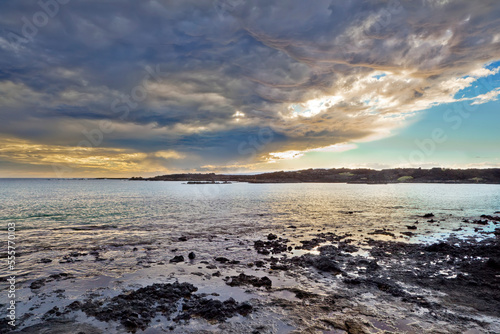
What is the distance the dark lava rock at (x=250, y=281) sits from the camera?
1292 cm

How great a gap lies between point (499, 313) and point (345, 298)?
610 centimetres

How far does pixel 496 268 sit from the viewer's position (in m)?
14.5

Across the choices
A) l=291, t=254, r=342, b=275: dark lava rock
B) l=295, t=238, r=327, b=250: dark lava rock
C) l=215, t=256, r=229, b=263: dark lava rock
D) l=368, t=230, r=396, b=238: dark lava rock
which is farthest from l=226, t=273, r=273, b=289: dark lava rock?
l=368, t=230, r=396, b=238: dark lava rock

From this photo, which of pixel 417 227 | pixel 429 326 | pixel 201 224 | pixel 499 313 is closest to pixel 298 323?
pixel 429 326

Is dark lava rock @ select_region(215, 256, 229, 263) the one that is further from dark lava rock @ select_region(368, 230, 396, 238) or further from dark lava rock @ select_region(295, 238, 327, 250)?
dark lava rock @ select_region(368, 230, 396, 238)

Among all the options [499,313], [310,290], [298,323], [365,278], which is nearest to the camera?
[298,323]

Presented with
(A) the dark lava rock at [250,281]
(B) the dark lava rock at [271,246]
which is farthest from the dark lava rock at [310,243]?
(A) the dark lava rock at [250,281]

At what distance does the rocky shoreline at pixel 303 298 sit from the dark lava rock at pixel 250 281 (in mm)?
57

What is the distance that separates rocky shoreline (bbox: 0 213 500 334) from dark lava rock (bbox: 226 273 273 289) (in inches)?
2.2

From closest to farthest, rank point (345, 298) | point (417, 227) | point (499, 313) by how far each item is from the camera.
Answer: point (499, 313) → point (345, 298) → point (417, 227)

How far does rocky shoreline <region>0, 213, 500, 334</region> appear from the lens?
359 inches

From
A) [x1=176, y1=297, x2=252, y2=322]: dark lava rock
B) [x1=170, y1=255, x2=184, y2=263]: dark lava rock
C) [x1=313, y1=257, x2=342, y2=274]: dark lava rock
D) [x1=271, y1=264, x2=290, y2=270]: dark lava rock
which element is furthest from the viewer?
[x1=170, y1=255, x2=184, y2=263]: dark lava rock

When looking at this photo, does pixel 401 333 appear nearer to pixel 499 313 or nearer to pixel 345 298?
pixel 345 298

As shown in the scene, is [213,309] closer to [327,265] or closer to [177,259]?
[177,259]
